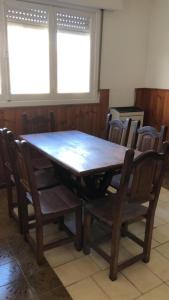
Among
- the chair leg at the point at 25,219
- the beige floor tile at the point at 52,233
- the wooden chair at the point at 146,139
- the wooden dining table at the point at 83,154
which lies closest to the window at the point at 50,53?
the wooden dining table at the point at 83,154

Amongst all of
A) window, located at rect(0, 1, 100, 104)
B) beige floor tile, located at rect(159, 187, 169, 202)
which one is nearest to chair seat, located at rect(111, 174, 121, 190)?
beige floor tile, located at rect(159, 187, 169, 202)

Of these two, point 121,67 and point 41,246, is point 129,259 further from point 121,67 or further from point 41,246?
point 121,67

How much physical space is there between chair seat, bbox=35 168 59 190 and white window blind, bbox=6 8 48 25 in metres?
1.84

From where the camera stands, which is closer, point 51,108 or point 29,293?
point 29,293

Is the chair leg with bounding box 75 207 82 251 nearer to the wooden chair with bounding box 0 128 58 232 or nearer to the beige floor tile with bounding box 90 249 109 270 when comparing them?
the beige floor tile with bounding box 90 249 109 270

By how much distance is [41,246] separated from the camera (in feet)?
6.16

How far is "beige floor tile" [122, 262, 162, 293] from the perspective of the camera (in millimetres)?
1765

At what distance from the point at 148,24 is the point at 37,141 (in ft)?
9.41

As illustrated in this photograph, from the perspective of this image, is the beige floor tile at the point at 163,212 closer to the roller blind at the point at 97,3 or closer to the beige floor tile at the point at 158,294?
the beige floor tile at the point at 158,294

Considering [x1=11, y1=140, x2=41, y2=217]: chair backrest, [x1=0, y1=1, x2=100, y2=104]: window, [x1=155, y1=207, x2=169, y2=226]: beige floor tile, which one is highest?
[x1=0, y1=1, x2=100, y2=104]: window

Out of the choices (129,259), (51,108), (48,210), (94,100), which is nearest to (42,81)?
(51,108)

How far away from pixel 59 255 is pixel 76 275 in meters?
0.26

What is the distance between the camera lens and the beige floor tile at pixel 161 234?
7.50 feet

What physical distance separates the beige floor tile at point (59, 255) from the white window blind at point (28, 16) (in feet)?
8.46
